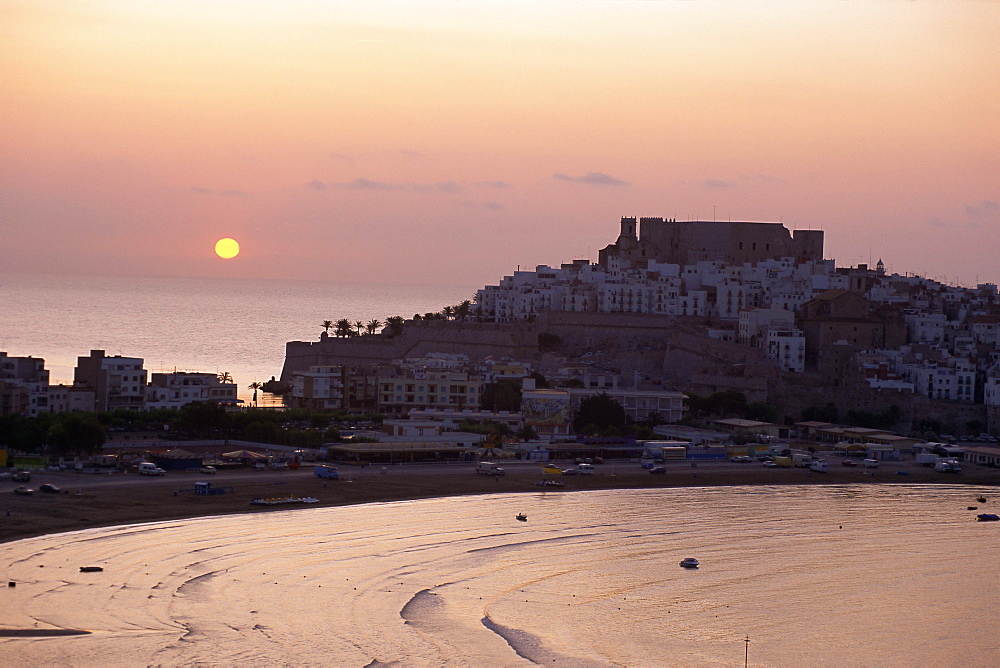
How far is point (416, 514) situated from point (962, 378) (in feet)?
97.8

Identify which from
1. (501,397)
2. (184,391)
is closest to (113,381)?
(184,391)

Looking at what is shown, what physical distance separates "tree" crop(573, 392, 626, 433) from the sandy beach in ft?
19.3

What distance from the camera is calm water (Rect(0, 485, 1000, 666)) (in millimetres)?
22609

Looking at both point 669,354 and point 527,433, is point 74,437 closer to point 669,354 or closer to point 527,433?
point 527,433

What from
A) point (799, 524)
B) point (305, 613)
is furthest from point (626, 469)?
point (305, 613)

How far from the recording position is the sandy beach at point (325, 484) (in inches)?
1244

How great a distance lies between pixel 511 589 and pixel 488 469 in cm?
1461

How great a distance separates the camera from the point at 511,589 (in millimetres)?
26578

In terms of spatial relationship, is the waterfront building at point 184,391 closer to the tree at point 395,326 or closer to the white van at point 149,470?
the white van at point 149,470

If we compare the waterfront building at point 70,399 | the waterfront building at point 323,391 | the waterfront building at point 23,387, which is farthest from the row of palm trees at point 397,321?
the waterfront building at point 23,387

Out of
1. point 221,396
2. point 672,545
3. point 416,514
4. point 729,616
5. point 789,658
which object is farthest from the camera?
point 221,396

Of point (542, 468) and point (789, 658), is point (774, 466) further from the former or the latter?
point (789, 658)

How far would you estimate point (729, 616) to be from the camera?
2525 centimetres

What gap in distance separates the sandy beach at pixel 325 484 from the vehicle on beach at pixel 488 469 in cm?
28
